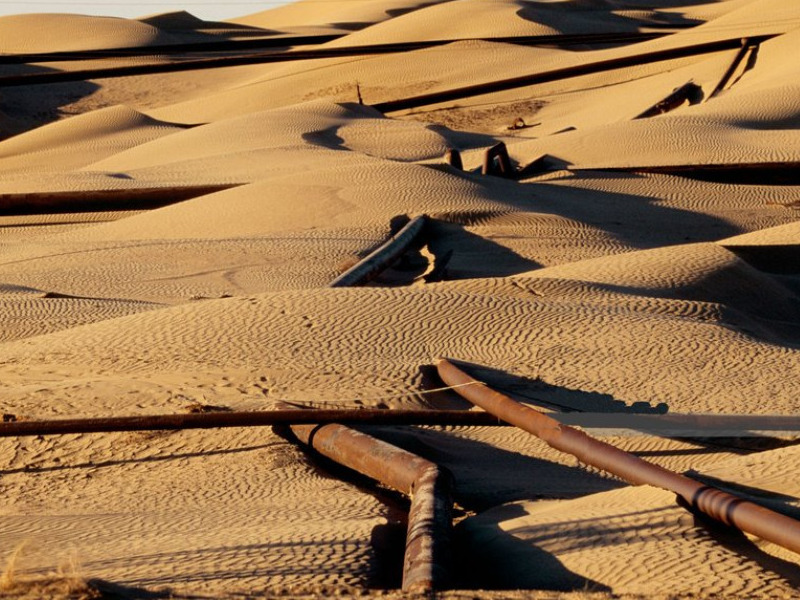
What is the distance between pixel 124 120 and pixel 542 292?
10.2 meters

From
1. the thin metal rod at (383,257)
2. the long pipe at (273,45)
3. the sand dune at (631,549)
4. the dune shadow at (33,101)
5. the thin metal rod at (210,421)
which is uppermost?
the long pipe at (273,45)

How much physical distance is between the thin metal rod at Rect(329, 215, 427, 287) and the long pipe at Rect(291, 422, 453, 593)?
196 cm

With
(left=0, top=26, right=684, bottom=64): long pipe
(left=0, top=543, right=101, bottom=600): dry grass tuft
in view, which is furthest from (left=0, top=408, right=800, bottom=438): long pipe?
(left=0, top=26, right=684, bottom=64): long pipe

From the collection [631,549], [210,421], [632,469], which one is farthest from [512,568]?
[210,421]

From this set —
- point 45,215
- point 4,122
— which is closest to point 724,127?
point 45,215

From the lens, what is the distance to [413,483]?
264 cm

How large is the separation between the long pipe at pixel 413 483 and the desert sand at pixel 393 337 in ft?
0.19

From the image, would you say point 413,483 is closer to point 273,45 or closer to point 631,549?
point 631,549

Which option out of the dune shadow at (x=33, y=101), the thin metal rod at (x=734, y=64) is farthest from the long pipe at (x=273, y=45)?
the dune shadow at (x=33, y=101)

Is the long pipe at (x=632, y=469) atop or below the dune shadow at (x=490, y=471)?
atop

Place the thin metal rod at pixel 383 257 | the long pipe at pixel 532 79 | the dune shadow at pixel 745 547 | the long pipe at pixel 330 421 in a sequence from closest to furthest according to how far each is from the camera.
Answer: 1. the dune shadow at pixel 745 547
2. the long pipe at pixel 330 421
3. the thin metal rod at pixel 383 257
4. the long pipe at pixel 532 79

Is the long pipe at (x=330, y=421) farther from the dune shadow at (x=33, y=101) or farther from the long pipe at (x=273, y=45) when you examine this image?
the dune shadow at (x=33, y=101)

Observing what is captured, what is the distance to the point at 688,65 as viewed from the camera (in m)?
14.8

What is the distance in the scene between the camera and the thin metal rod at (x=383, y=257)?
16.9ft
